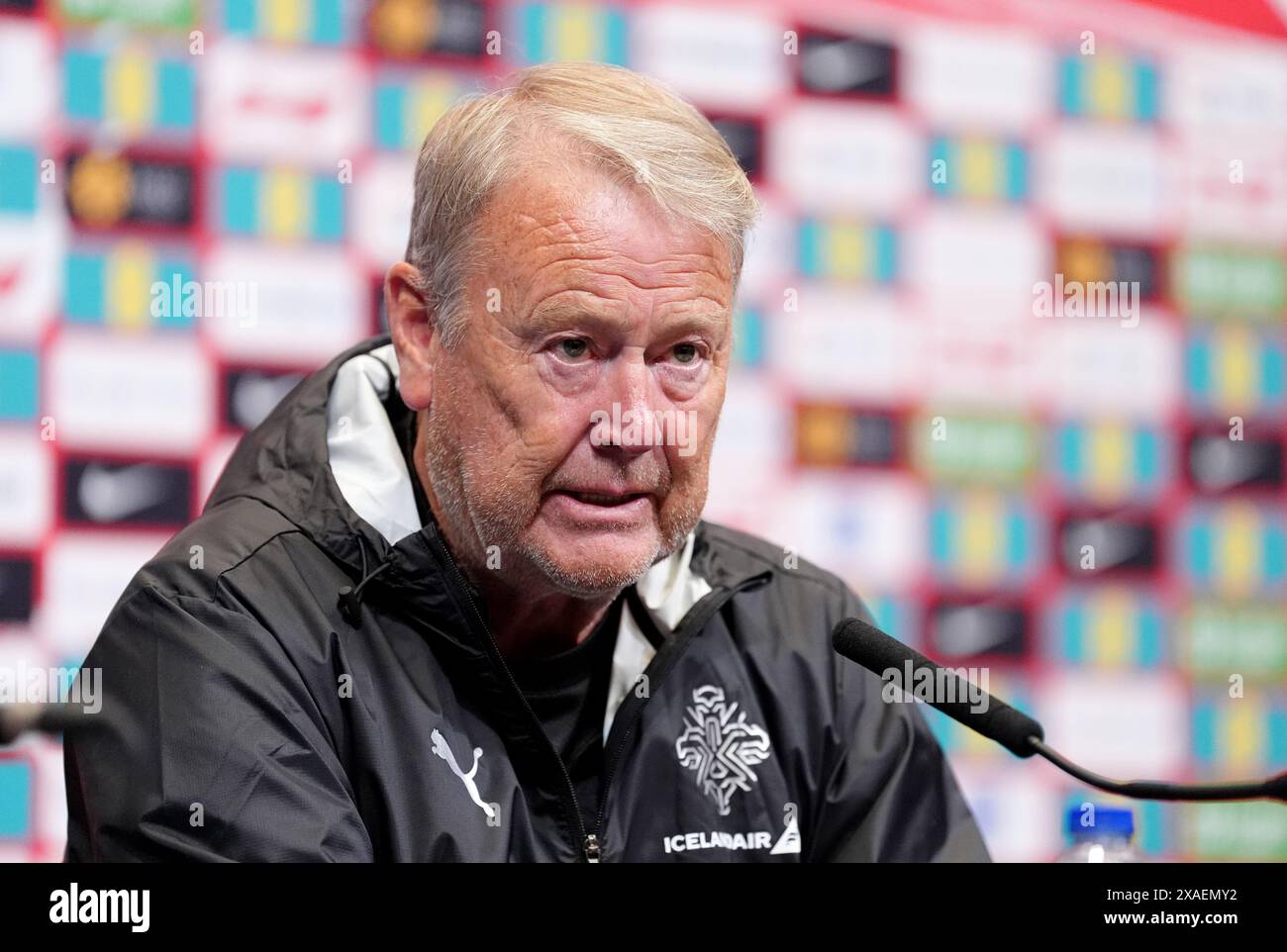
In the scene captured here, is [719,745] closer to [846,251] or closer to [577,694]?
[577,694]

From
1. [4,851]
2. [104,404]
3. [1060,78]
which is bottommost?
[4,851]

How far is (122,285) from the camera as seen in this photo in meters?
2.46

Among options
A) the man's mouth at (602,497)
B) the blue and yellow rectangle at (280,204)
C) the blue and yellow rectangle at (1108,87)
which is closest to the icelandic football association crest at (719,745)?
the man's mouth at (602,497)

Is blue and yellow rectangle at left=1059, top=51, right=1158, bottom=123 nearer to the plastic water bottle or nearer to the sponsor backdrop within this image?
the sponsor backdrop

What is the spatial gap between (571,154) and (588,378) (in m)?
0.21

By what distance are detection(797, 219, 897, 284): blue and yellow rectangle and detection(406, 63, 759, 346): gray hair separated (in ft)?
4.17

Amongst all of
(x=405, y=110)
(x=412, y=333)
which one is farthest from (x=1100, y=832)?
(x=405, y=110)

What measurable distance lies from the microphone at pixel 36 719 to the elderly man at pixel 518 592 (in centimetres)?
48

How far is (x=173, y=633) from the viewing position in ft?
4.28

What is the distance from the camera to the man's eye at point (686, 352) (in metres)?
1.46

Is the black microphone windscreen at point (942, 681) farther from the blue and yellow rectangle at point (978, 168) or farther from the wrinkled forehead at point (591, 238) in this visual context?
the blue and yellow rectangle at point (978, 168)
